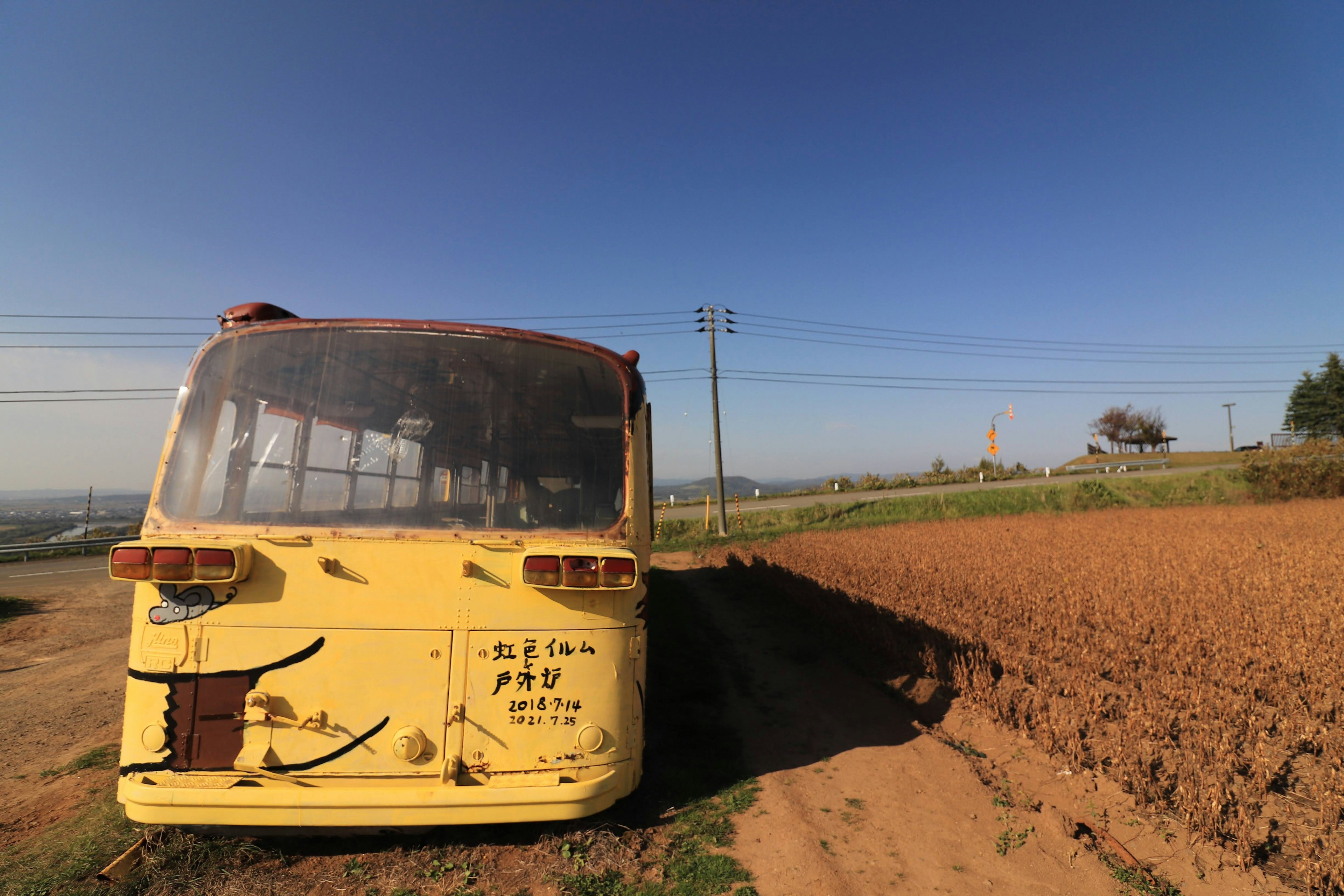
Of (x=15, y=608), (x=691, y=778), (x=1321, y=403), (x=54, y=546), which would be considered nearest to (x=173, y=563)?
(x=691, y=778)

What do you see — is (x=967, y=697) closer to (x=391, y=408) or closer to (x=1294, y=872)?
(x=1294, y=872)

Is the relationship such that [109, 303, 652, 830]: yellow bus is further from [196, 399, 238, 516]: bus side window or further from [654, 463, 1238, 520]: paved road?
[654, 463, 1238, 520]: paved road

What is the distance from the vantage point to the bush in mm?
21516

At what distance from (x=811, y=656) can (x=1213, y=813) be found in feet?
13.1

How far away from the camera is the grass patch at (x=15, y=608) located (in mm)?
9914

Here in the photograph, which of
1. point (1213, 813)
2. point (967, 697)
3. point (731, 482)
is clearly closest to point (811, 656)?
point (967, 697)

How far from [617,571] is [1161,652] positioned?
592 centimetres

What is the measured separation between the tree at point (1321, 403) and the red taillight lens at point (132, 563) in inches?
2467

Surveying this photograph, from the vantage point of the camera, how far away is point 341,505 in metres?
2.97

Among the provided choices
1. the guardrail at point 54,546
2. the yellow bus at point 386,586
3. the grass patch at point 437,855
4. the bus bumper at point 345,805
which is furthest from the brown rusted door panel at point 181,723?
the guardrail at point 54,546

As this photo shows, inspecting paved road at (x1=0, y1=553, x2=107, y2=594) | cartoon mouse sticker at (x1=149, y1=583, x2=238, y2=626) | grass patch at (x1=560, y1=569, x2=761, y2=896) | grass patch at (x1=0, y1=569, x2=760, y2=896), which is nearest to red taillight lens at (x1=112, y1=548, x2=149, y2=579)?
cartoon mouse sticker at (x1=149, y1=583, x2=238, y2=626)

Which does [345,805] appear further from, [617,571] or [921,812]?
[921,812]

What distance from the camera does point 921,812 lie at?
3639 millimetres

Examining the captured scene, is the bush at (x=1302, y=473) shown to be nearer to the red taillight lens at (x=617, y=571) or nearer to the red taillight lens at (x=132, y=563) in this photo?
the red taillight lens at (x=617, y=571)
